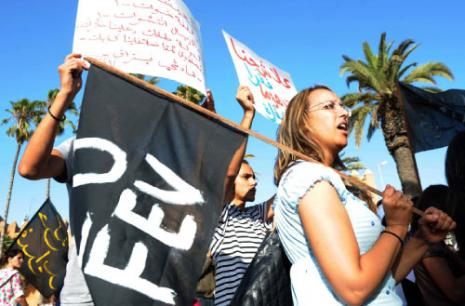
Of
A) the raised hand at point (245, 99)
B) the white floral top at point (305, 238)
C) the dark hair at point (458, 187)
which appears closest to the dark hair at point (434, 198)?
the dark hair at point (458, 187)

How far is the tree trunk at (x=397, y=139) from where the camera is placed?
1725 cm

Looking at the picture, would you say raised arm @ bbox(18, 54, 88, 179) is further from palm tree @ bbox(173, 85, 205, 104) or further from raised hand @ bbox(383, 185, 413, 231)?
palm tree @ bbox(173, 85, 205, 104)

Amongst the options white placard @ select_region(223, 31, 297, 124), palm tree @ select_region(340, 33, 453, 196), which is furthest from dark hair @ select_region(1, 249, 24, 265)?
palm tree @ select_region(340, 33, 453, 196)

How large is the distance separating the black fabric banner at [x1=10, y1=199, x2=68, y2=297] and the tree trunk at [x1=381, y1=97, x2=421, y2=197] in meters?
14.1

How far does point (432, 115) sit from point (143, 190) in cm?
298

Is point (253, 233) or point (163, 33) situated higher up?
point (163, 33)

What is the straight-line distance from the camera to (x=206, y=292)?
4.38 metres

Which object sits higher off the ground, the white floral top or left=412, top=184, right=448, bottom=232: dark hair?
left=412, top=184, right=448, bottom=232: dark hair

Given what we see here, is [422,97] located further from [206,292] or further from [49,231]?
[49,231]

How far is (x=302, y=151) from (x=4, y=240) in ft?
114

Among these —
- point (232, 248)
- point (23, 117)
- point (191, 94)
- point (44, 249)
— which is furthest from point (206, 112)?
point (23, 117)

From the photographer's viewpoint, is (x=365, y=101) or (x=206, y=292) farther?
(x=365, y=101)

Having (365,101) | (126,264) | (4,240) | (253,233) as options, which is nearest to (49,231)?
(253,233)

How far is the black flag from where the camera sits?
374cm
